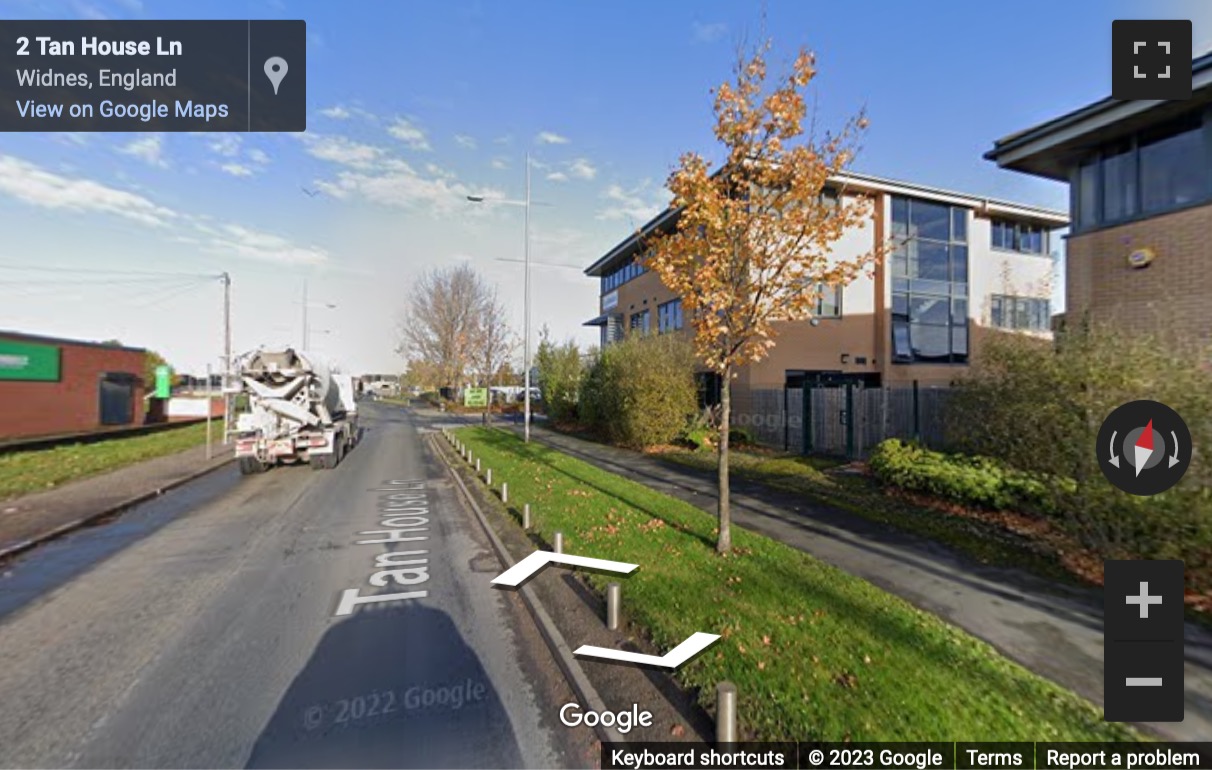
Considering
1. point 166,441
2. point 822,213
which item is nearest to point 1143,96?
point 822,213

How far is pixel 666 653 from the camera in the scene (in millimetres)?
3793

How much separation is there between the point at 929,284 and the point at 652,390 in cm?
1417

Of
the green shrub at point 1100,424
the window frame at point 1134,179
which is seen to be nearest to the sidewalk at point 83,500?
the green shrub at point 1100,424

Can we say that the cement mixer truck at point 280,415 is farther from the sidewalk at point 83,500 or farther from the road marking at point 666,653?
the road marking at point 666,653

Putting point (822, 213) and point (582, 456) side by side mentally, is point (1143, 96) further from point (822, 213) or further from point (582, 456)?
point (582, 456)

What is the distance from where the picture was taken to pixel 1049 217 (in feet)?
76.4

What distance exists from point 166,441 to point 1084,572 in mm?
27685

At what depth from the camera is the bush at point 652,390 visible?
16516mm

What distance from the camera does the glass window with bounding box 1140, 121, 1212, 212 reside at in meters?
8.24

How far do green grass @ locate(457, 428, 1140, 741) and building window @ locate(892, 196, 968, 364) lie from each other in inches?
723

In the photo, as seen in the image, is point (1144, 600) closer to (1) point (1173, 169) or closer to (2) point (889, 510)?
(2) point (889, 510)

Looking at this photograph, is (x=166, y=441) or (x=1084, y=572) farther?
(x=166, y=441)

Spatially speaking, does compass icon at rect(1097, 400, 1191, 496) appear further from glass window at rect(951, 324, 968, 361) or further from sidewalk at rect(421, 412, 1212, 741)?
glass window at rect(951, 324, 968, 361)

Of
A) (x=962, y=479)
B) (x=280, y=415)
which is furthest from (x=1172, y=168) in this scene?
(x=280, y=415)
